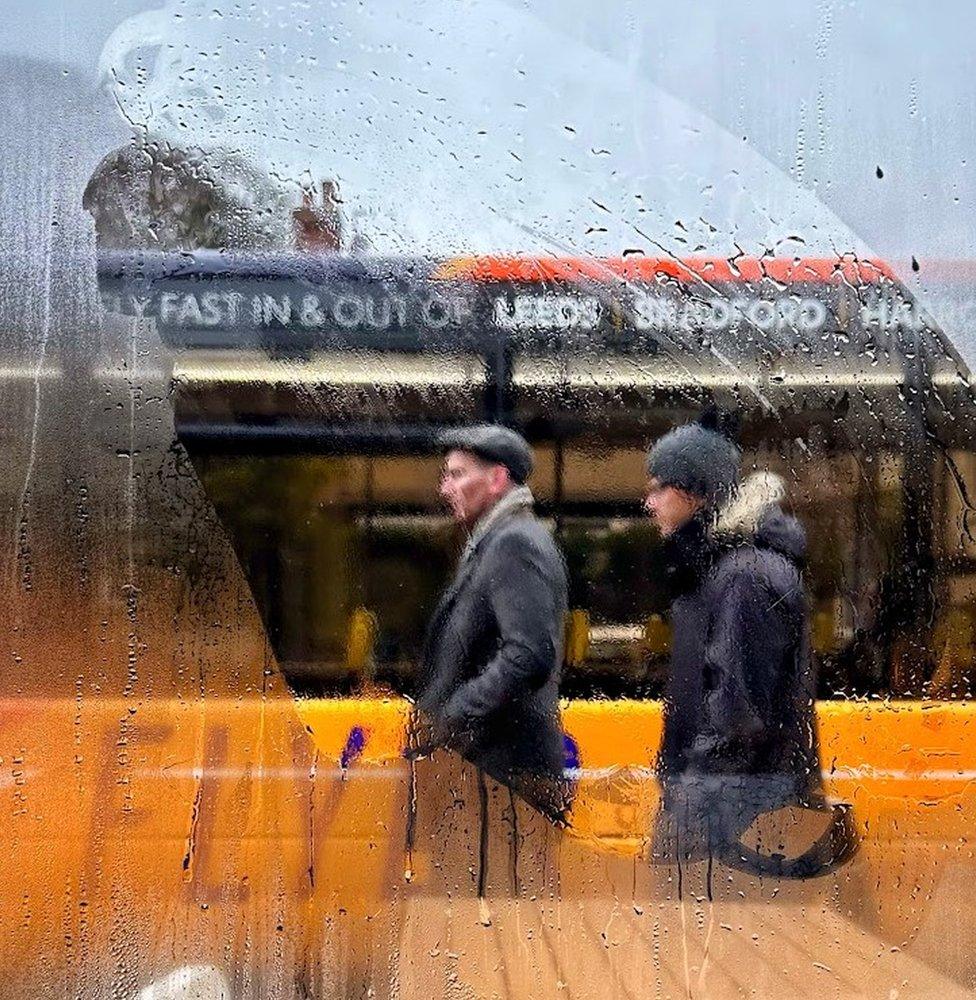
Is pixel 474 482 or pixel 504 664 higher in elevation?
pixel 474 482

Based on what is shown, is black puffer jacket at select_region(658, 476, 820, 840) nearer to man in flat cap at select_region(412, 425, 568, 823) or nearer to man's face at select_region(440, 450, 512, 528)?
man in flat cap at select_region(412, 425, 568, 823)

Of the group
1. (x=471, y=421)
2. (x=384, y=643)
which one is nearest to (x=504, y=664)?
(x=384, y=643)

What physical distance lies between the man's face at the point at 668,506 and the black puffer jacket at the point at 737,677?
2 cm

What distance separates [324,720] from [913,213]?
4.99 feet

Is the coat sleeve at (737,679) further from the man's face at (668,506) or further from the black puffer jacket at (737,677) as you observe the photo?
the man's face at (668,506)

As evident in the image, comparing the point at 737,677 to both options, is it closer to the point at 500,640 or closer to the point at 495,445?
the point at 500,640

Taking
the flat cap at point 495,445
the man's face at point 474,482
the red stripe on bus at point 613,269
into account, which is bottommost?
the man's face at point 474,482

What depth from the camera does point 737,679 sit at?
6.63ft

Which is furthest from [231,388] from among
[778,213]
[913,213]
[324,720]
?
[913,213]

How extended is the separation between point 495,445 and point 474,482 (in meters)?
0.08

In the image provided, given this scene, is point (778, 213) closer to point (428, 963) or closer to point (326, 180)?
point (326, 180)

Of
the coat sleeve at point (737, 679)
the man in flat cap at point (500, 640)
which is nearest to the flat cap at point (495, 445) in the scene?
the man in flat cap at point (500, 640)

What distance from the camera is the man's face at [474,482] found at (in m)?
2.03

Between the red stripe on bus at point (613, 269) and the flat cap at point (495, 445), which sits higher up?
the red stripe on bus at point (613, 269)
